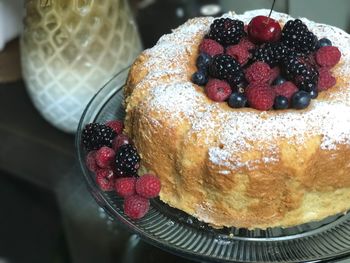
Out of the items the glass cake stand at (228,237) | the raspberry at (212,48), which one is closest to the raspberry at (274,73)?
the raspberry at (212,48)

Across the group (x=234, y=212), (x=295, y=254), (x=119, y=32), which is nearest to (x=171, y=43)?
(x=119, y=32)

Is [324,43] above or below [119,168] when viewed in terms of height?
above

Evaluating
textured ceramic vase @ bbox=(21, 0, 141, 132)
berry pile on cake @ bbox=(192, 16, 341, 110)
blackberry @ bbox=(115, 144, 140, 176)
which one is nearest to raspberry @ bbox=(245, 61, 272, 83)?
berry pile on cake @ bbox=(192, 16, 341, 110)

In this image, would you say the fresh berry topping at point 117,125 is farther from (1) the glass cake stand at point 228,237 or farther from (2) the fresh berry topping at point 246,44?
(2) the fresh berry topping at point 246,44

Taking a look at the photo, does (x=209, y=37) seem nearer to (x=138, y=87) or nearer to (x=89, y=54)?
(x=138, y=87)

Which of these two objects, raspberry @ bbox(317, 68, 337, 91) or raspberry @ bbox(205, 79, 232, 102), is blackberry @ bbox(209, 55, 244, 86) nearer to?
raspberry @ bbox(205, 79, 232, 102)

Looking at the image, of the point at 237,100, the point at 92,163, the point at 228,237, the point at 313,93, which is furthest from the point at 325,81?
the point at 92,163

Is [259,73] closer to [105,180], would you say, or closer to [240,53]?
[240,53]
